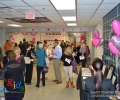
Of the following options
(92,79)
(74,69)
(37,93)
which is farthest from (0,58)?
(92,79)

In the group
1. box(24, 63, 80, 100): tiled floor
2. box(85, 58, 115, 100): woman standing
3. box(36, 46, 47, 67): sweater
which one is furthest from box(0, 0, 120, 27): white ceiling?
box(24, 63, 80, 100): tiled floor

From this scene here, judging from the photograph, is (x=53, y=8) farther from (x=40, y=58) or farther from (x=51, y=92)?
(x=51, y=92)

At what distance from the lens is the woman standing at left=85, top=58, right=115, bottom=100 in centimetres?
237

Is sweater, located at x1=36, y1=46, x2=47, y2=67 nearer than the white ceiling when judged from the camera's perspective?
No

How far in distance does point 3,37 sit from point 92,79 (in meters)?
10.4

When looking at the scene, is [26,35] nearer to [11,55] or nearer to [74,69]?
[74,69]

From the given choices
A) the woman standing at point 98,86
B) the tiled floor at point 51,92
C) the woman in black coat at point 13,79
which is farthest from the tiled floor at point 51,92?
the woman standing at point 98,86

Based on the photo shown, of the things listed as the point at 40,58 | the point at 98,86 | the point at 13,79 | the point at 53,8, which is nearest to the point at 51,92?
the point at 40,58

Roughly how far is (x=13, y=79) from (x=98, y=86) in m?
1.76

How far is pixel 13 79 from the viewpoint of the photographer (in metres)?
3.30

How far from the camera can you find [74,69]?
5758 millimetres

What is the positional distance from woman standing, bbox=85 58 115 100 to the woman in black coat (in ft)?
5.04

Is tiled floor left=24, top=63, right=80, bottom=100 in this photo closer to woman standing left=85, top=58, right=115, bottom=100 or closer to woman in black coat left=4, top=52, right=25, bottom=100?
woman in black coat left=4, top=52, right=25, bottom=100

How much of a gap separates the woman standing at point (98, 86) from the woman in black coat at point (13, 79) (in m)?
1.54
